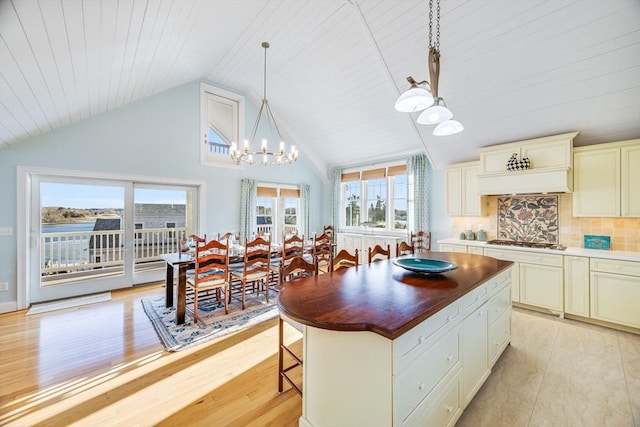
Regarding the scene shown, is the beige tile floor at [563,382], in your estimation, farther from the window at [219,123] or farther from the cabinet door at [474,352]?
the window at [219,123]

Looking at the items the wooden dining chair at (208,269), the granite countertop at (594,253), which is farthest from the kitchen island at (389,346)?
the granite countertop at (594,253)

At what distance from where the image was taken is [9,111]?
248cm

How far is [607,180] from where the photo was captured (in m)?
Answer: 3.12

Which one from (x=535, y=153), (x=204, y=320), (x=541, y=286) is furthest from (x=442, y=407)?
(x=535, y=153)

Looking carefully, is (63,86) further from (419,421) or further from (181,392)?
(419,421)

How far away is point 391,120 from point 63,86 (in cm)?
456

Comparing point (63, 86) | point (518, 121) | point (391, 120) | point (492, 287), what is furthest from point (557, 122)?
point (63, 86)

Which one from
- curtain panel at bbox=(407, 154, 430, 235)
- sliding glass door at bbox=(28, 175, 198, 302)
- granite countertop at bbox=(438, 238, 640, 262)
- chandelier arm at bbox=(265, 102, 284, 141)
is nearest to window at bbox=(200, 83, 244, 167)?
chandelier arm at bbox=(265, 102, 284, 141)

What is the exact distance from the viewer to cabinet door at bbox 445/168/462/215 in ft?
14.6

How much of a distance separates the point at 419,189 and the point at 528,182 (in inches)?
72.4

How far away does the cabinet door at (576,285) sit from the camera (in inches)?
121

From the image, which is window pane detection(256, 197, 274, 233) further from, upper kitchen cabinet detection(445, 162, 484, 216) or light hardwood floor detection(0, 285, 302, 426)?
upper kitchen cabinet detection(445, 162, 484, 216)

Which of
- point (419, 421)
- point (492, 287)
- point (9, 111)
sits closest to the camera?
point (419, 421)

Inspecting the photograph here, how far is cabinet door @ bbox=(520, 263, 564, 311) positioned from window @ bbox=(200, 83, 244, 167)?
540cm
